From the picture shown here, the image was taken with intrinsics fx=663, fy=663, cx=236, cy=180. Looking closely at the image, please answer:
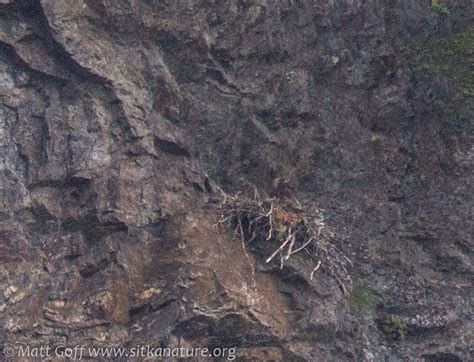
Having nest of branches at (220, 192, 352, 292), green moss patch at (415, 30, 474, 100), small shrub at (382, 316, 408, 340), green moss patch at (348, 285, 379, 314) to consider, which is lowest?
small shrub at (382, 316, 408, 340)

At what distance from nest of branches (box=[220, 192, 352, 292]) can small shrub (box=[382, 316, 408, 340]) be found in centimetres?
51

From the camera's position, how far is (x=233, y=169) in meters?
6.84

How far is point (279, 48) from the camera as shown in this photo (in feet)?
23.8

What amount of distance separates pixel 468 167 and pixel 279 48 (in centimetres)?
235

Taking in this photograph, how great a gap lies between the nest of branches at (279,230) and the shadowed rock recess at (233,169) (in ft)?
0.33

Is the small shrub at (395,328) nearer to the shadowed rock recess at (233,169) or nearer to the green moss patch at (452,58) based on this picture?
the shadowed rock recess at (233,169)

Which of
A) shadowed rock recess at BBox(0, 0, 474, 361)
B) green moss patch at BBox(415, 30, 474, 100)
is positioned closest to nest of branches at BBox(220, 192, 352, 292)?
shadowed rock recess at BBox(0, 0, 474, 361)

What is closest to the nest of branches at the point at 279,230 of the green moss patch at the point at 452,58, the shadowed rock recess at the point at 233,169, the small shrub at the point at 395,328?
the shadowed rock recess at the point at 233,169

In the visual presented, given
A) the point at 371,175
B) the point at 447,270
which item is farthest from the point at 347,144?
the point at 447,270

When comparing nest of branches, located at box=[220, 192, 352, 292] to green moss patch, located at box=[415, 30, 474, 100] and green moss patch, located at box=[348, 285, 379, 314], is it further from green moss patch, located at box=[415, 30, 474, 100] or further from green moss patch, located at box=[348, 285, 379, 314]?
green moss patch, located at box=[415, 30, 474, 100]

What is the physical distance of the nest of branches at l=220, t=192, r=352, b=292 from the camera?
614 centimetres

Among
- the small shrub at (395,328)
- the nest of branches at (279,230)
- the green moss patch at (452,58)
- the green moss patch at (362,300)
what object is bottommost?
the small shrub at (395,328)

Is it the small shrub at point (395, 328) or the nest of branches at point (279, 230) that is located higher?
the nest of branches at point (279, 230)

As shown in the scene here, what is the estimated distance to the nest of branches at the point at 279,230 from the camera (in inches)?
242
